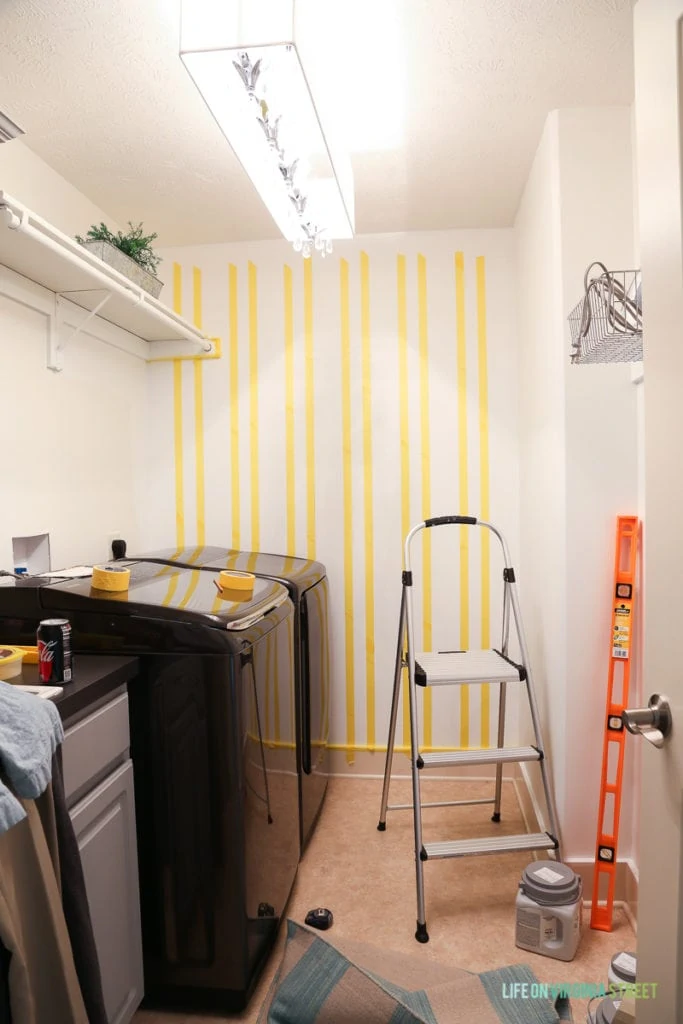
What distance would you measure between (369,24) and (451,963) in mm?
2493

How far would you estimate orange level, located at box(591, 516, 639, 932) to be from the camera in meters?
2.02

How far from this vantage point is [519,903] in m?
1.92

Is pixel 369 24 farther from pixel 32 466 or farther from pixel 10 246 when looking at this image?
pixel 32 466

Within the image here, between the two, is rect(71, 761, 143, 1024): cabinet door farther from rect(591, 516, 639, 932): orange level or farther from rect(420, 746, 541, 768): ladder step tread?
rect(591, 516, 639, 932): orange level

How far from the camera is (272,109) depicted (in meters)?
1.77

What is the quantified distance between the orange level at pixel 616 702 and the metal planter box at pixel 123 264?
71.9 inches

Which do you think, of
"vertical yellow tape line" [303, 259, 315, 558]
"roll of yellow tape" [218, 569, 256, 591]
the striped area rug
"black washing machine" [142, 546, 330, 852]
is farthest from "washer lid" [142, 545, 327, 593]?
the striped area rug

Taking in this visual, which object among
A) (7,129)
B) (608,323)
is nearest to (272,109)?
(7,129)

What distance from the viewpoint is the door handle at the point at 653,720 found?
0.85 m

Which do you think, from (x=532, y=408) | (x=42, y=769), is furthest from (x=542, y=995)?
(x=532, y=408)

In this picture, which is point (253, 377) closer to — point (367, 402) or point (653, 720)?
point (367, 402)

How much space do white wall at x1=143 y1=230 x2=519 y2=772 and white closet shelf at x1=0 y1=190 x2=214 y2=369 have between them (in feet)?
1.11

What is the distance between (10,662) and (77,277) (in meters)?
Answer: 1.28

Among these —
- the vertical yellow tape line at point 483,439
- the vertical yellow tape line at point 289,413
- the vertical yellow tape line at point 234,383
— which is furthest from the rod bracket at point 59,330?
the vertical yellow tape line at point 483,439
